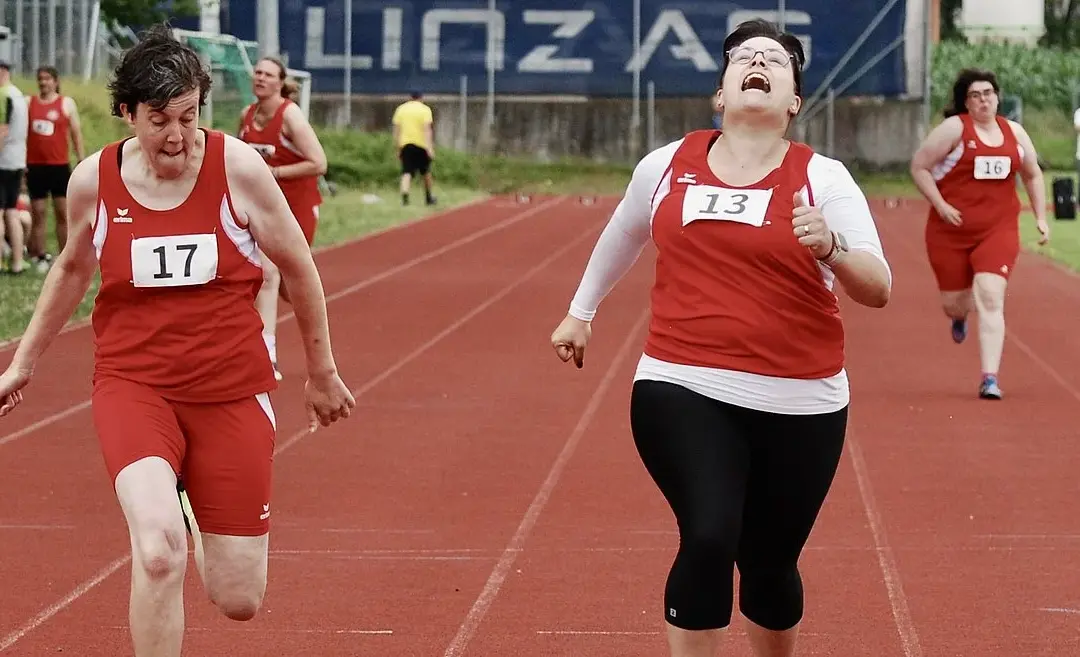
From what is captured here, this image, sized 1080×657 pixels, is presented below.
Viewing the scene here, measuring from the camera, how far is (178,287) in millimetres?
4984

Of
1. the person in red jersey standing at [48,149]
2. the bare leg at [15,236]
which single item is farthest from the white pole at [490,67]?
the bare leg at [15,236]

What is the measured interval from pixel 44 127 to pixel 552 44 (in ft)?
75.4

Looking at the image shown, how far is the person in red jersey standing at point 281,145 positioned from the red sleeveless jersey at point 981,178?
3.66m

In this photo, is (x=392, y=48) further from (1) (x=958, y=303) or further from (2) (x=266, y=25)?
(1) (x=958, y=303)

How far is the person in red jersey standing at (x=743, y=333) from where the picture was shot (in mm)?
4680

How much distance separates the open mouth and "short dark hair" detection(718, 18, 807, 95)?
113 millimetres

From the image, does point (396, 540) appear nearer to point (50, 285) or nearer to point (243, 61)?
point (50, 285)

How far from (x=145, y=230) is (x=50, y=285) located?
47cm

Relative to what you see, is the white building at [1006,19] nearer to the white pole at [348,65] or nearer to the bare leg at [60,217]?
the white pole at [348,65]

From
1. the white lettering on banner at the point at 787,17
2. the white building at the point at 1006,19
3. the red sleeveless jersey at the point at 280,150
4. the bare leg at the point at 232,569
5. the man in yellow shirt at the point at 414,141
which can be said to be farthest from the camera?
the white building at the point at 1006,19

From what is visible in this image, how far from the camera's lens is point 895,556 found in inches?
298

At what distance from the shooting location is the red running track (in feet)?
21.0

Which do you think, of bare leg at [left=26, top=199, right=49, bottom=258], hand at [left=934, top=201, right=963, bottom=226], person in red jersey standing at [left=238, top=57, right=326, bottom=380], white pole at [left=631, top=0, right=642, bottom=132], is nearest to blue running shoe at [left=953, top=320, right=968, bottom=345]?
hand at [left=934, top=201, right=963, bottom=226]

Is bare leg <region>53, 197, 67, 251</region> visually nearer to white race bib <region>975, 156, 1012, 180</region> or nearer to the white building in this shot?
white race bib <region>975, 156, 1012, 180</region>
